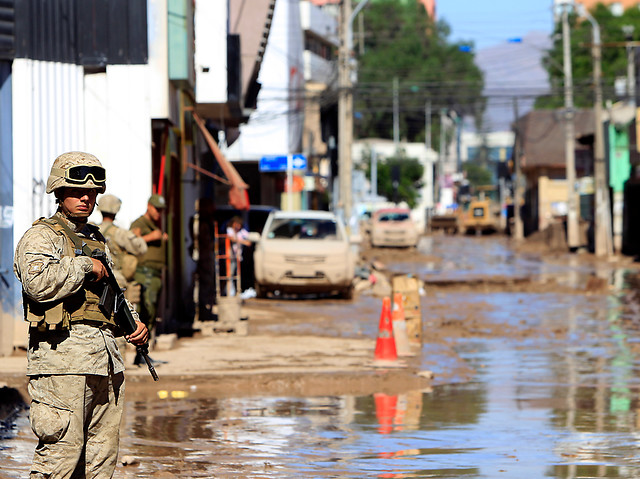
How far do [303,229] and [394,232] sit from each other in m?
25.2

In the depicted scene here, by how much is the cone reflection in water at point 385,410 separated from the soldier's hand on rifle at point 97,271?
3.91 meters

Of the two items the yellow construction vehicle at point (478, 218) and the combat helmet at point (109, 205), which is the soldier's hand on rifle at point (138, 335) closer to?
the combat helmet at point (109, 205)

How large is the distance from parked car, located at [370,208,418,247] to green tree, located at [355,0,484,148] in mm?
63190

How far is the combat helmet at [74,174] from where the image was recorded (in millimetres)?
5539

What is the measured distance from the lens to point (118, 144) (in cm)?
1390

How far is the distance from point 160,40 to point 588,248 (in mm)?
35992

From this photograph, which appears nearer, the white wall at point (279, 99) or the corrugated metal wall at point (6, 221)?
the corrugated metal wall at point (6, 221)

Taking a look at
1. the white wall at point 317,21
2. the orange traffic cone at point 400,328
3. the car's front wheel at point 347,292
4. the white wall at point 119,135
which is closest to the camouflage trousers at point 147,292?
the white wall at point 119,135

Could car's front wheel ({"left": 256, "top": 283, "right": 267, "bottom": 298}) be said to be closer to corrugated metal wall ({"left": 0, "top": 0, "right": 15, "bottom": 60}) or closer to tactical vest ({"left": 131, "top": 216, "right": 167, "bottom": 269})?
tactical vest ({"left": 131, "top": 216, "right": 167, "bottom": 269})

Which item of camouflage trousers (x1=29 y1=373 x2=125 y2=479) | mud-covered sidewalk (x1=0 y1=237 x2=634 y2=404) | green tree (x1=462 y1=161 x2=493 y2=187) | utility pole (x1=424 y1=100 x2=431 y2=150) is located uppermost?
utility pole (x1=424 y1=100 x2=431 y2=150)

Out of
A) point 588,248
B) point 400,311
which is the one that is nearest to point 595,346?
point 400,311

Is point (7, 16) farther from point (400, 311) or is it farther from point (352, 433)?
point (352, 433)

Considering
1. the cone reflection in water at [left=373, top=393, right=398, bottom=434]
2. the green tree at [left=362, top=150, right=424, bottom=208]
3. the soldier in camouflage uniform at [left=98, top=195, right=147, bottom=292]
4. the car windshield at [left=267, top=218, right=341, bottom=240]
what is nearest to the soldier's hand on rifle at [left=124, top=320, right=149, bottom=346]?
the cone reflection in water at [left=373, top=393, right=398, bottom=434]

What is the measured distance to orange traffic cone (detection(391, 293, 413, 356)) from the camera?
13.7 metres
